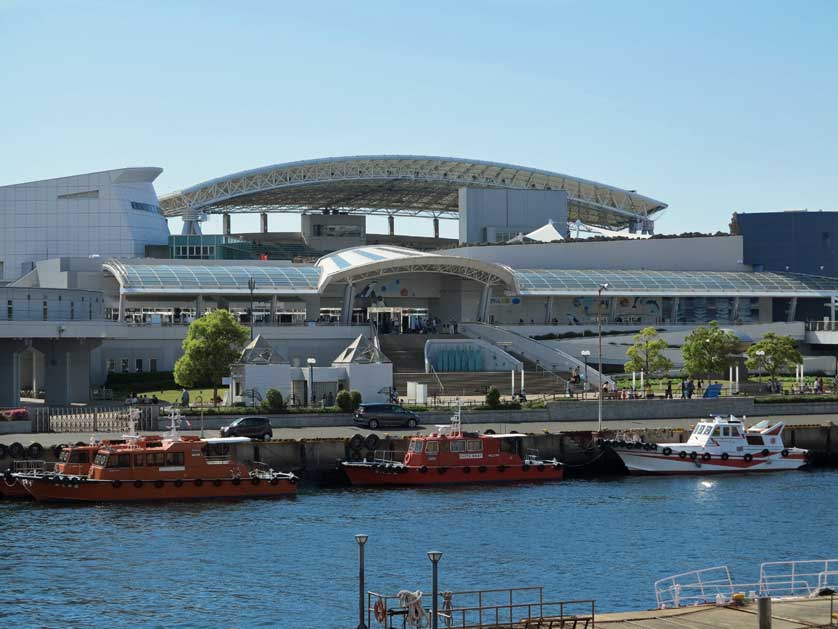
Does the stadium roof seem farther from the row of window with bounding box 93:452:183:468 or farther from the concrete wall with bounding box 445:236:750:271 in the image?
the row of window with bounding box 93:452:183:468

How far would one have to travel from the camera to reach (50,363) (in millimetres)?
91688

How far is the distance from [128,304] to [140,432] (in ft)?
147

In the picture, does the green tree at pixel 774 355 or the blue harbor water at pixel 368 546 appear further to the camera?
the green tree at pixel 774 355

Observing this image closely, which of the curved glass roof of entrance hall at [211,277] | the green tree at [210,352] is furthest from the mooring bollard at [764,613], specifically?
the curved glass roof of entrance hall at [211,277]

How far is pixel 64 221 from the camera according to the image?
133000 mm

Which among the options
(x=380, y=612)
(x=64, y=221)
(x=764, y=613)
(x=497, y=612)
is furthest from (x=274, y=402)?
(x=64, y=221)

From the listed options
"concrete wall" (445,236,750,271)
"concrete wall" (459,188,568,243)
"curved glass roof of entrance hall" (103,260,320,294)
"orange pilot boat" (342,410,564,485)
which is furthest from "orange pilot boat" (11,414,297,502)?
"concrete wall" (459,188,568,243)

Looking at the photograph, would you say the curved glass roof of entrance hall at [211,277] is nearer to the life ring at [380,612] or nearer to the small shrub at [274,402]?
the small shrub at [274,402]

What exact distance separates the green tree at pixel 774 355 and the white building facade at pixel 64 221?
61112mm

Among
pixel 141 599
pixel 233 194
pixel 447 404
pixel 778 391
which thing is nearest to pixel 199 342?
pixel 447 404

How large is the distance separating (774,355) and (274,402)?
38.9 metres

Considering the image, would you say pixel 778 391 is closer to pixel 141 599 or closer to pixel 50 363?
pixel 50 363

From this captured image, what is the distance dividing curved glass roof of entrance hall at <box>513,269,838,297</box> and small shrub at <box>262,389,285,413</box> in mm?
44716

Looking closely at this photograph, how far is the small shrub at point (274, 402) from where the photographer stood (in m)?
79.8
